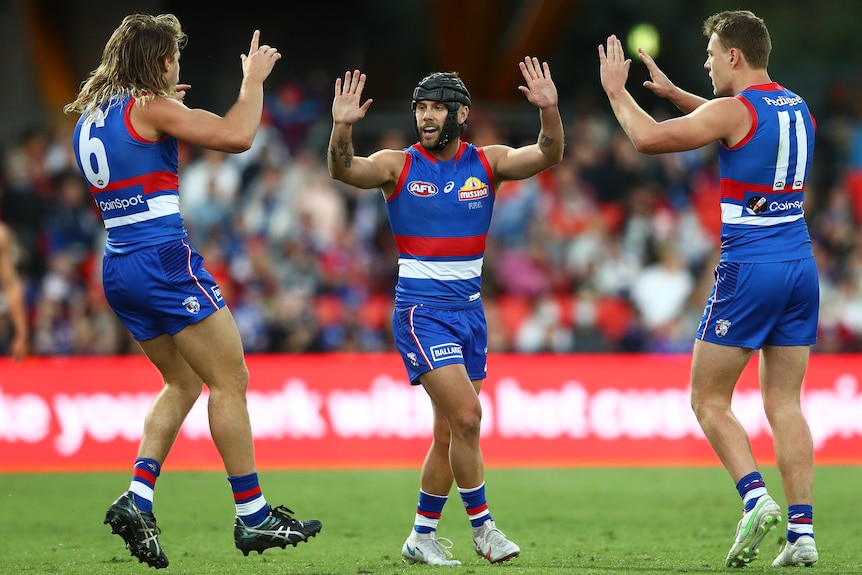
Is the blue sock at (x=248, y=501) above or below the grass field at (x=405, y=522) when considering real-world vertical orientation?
above

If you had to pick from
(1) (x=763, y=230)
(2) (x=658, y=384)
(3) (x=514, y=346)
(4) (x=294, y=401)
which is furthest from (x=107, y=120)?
(3) (x=514, y=346)

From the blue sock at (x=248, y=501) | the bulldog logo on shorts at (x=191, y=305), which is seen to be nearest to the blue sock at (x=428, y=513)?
the blue sock at (x=248, y=501)

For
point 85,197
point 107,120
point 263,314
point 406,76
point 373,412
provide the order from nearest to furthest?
point 107,120 < point 373,412 < point 263,314 < point 85,197 < point 406,76

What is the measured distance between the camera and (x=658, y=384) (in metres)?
13.4

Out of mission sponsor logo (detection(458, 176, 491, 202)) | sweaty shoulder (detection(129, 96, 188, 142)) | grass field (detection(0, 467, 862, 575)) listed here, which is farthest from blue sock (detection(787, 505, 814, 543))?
sweaty shoulder (detection(129, 96, 188, 142))

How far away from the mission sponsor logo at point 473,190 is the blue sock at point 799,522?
248 cm

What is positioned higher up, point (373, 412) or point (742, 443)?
point (742, 443)

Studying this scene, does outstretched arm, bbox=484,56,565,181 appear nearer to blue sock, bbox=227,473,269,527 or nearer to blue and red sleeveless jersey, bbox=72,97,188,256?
blue and red sleeveless jersey, bbox=72,97,188,256

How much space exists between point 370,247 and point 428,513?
916 cm

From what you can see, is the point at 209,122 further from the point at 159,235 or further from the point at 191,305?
the point at 191,305

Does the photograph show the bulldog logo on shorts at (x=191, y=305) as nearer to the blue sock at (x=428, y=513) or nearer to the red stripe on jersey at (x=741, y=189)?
the blue sock at (x=428, y=513)

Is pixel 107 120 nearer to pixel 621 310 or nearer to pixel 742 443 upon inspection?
pixel 742 443

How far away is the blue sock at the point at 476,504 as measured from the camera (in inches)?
288

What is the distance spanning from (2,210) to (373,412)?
5.94 m
